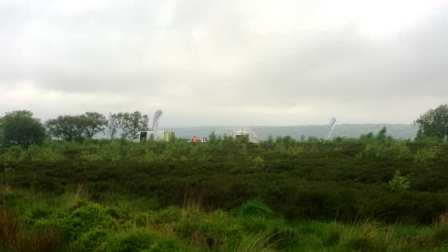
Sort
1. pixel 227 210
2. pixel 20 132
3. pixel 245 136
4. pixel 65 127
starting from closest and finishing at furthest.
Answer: pixel 227 210, pixel 20 132, pixel 245 136, pixel 65 127

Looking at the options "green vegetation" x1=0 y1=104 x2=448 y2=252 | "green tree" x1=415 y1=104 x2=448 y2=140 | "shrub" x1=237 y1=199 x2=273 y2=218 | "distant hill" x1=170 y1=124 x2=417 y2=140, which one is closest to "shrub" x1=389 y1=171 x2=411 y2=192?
"green vegetation" x1=0 y1=104 x2=448 y2=252

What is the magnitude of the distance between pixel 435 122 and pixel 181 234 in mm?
56329

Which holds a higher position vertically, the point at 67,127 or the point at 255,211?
the point at 67,127

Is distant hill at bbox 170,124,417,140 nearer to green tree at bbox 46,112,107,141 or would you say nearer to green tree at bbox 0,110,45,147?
green tree at bbox 46,112,107,141

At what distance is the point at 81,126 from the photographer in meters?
58.4

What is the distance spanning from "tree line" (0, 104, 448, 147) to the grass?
3625 cm

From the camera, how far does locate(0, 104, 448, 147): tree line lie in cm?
4319

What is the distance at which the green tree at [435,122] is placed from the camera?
56.6 metres

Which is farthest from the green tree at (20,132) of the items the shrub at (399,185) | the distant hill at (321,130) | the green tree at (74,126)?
the shrub at (399,185)

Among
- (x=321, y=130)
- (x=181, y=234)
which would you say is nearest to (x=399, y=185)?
(x=181, y=234)

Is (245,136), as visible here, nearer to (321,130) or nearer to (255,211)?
(321,130)

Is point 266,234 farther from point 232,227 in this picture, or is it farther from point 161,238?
point 161,238

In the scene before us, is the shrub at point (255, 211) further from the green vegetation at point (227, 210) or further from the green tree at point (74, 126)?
the green tree at point (74, 126)

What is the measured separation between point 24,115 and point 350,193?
39831 millimetres
